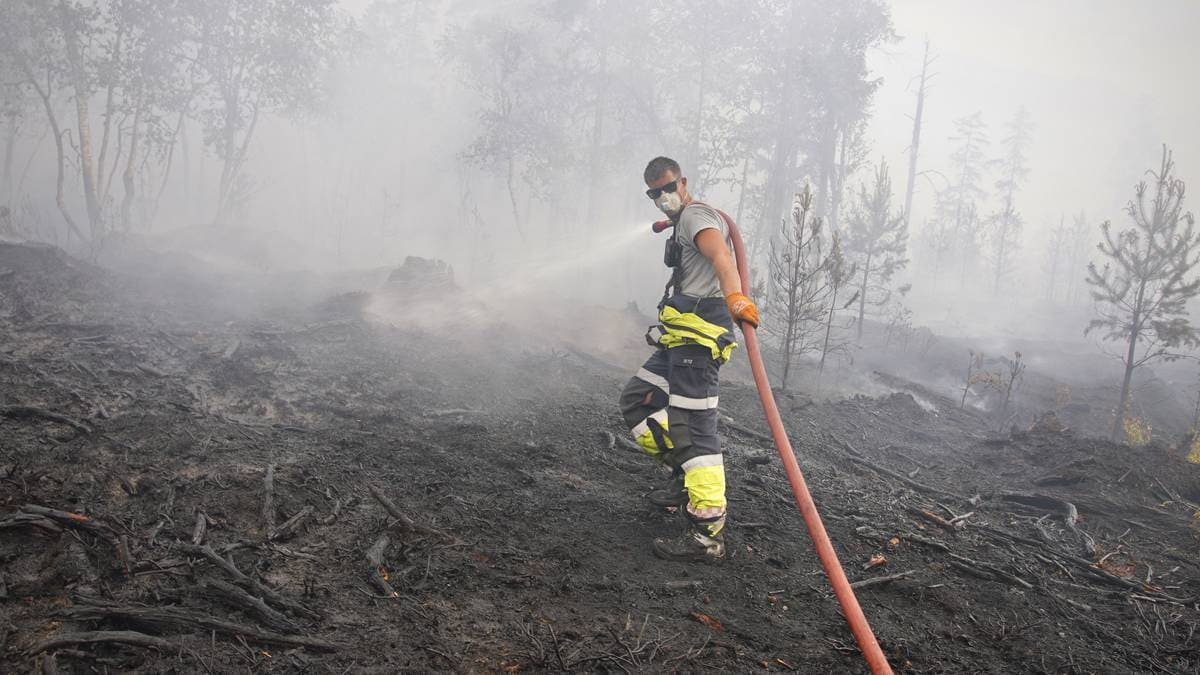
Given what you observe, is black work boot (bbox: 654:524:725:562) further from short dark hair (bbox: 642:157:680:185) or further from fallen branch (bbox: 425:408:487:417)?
fallen branch (bbox: 425:408:487:417)

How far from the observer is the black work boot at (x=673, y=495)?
13.1ft

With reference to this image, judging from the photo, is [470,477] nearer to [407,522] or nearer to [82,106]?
[407,522]

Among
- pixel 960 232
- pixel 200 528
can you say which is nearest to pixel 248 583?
pixel 200 528

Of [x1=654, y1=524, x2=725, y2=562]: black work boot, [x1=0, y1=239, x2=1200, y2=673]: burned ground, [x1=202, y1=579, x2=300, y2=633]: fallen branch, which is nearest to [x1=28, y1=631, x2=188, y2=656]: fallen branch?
[x1=0, y1=239, x2=1200, y2=673]: burned ground

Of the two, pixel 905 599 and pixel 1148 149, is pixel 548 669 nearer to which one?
pixel 905 599

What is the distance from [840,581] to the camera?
105 inches

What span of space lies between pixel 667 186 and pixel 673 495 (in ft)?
6.60

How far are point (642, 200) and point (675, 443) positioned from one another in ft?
82.3

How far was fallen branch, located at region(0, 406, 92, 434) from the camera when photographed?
4.11 meters

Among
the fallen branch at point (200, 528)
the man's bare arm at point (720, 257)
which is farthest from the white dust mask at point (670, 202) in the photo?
the fallen branch at point (200, 528)

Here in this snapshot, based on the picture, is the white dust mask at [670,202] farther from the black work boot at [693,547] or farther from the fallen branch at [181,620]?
the fallen branch at [181,620]

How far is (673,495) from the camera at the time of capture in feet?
13.3

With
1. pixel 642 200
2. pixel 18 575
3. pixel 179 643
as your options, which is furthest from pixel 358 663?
pixel 642 200

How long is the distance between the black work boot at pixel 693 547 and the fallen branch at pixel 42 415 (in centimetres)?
387
